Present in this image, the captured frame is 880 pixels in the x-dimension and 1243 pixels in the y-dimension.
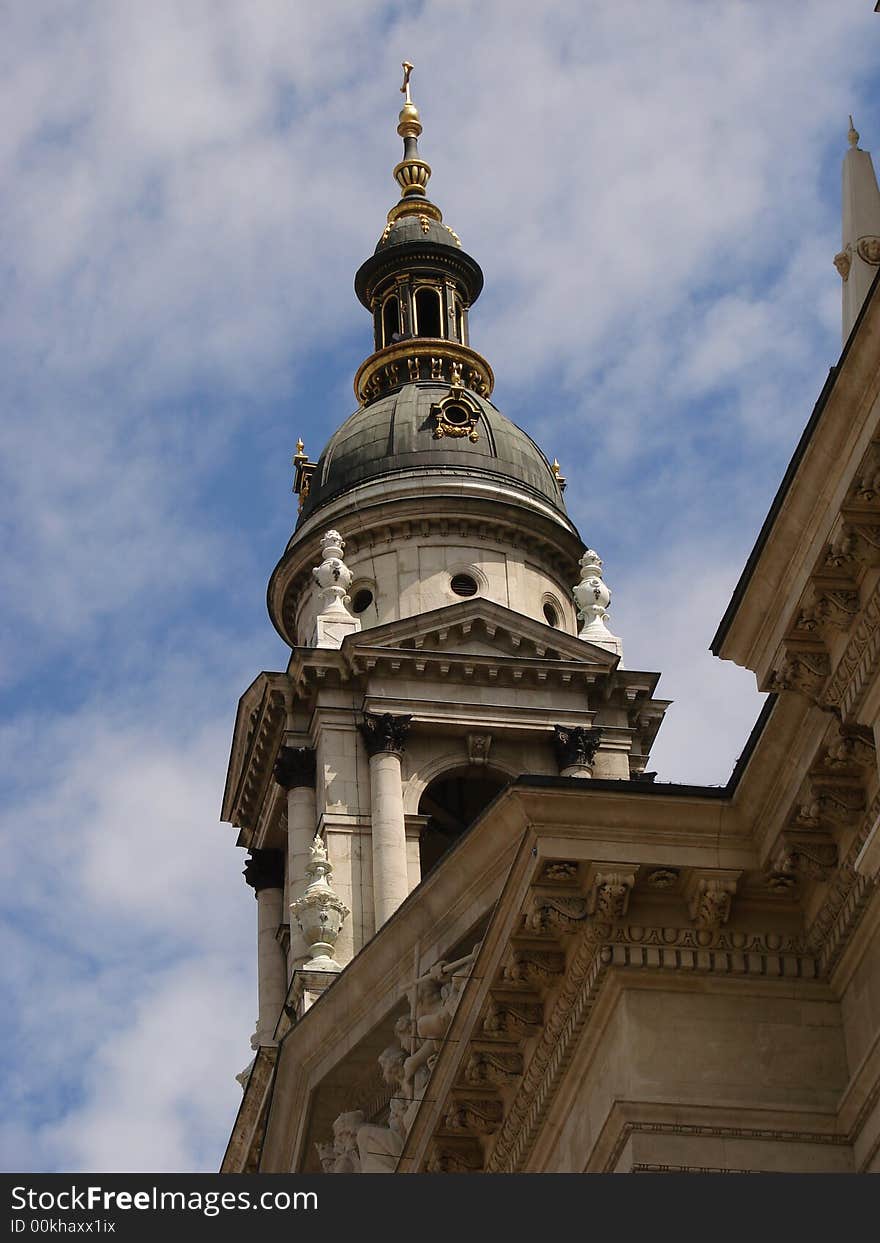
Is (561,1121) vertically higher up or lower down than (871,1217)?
higher up

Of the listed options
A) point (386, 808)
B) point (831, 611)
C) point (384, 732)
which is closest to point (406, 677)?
point (384, 732)

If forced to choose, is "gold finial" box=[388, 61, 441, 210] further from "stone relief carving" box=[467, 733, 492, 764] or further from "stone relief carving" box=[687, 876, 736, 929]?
"stone relief carving" box=[687, 876, 736, 929]

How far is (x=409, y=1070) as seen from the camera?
102 ft

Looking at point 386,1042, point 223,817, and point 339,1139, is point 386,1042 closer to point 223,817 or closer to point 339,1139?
point 339,1139

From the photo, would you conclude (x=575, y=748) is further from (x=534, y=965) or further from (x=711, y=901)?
(x=711, y=901)

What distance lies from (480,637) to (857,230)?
28773 mm

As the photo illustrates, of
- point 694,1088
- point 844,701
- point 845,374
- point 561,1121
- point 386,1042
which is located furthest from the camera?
point 386,1042

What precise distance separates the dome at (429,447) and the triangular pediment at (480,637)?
5.37 metres

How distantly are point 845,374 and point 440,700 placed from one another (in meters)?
31.3

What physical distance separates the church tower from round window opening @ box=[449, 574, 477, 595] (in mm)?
42

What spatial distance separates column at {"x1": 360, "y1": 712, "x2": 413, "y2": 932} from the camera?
50031mm

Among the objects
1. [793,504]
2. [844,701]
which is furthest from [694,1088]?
[793,504]

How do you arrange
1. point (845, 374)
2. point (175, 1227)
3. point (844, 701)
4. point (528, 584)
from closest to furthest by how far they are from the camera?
point (175, 1227)
point (845, 374)
point (844, 701)
point (528, 584)

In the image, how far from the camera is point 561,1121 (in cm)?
2803
